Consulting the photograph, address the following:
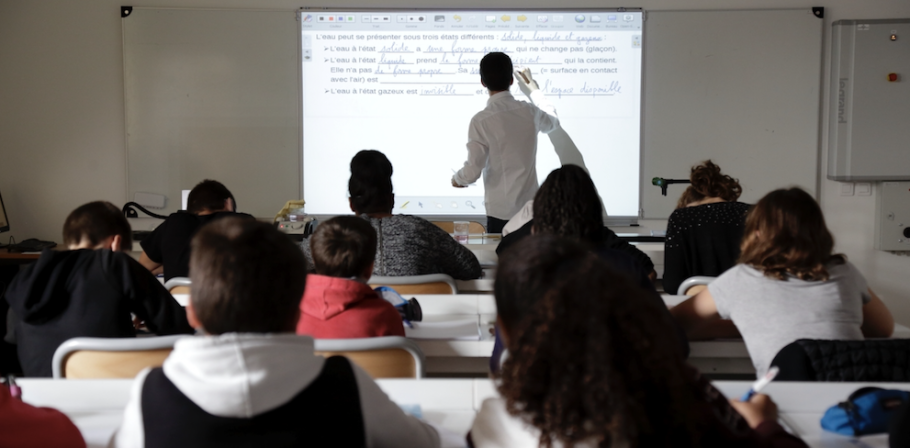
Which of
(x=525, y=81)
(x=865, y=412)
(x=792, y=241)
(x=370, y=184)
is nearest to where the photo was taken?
(x=865, y=412)

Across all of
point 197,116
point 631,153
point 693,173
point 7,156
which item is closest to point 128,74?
point 197,116

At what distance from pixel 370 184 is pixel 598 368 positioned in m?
2.11

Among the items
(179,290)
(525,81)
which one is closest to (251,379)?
(179,290)

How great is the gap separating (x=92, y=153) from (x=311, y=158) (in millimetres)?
1522

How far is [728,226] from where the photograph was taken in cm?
288

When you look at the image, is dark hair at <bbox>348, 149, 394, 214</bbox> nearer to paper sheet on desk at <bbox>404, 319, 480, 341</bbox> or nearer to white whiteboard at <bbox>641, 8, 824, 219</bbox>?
paper sheet on desk at <bbox>404, 319, 480, 341</bbox>

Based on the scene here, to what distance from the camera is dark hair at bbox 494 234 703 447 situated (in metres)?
0.73

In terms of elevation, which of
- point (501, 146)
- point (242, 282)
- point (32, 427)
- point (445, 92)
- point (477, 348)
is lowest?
point (477, 348)

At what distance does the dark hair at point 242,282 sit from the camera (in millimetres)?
1026

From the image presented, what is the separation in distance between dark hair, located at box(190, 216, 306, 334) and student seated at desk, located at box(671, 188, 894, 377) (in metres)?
1.19

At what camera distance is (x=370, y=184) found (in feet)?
9.07

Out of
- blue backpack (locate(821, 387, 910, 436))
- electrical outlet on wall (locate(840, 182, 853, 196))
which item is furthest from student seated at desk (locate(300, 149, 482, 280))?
electrical outlet on wall (locate(840, 182, 853, 196))

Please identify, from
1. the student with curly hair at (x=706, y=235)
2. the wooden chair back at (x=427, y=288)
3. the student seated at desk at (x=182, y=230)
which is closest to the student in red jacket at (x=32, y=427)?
the wooden chair back at (x=427, y=288)

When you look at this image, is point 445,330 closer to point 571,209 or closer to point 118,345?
point 571,209
